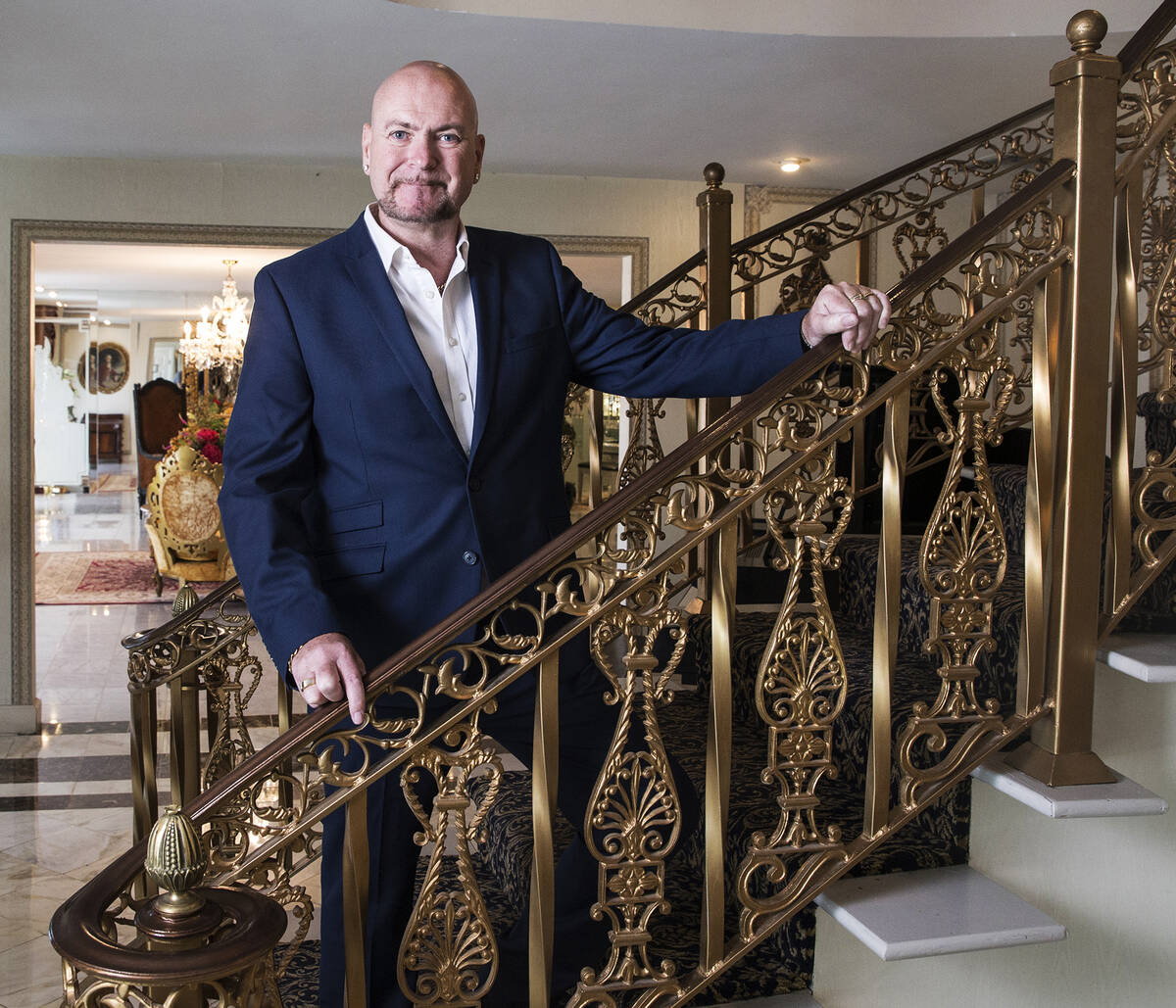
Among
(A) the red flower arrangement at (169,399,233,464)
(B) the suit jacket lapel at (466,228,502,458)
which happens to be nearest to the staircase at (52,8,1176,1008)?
(B) the suit jacket lapel at (466,228,502,458)

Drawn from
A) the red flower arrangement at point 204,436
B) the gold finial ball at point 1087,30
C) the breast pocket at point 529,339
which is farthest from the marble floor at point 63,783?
the gold finial ball at point 1087,30

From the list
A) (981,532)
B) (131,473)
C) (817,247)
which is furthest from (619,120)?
(131,473)

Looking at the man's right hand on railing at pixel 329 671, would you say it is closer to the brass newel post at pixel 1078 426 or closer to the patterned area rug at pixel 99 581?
the brass newel post at pixel 1078 426

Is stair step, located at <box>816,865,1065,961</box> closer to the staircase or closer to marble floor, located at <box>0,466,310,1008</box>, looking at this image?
the staircase

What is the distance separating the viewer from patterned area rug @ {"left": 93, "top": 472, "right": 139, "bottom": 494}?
19.3 m

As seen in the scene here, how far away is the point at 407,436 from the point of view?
1944 mm

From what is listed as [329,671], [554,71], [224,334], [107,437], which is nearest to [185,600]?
[329,671]

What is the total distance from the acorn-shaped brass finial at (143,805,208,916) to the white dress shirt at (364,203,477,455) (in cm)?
80

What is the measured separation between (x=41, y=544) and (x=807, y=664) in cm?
1279

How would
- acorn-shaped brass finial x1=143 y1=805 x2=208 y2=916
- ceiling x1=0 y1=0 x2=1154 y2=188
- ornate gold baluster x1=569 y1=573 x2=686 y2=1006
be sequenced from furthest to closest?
ceiling x1=0 y1=0 x2=1154 y2=188, ornate gold baluster x1=569 y1=573 x2=686 y2=1006, acorn-shaped brass finial x1=143 y1=805 x2=208 y2=916

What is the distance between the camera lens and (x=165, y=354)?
64.6 feet

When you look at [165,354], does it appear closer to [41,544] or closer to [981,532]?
[41,544]

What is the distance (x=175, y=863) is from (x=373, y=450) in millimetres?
742

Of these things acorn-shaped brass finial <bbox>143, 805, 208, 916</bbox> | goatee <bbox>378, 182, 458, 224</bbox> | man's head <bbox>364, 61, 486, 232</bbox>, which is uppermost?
man's head <bbox>364, 61, 486, 232</bbox>
